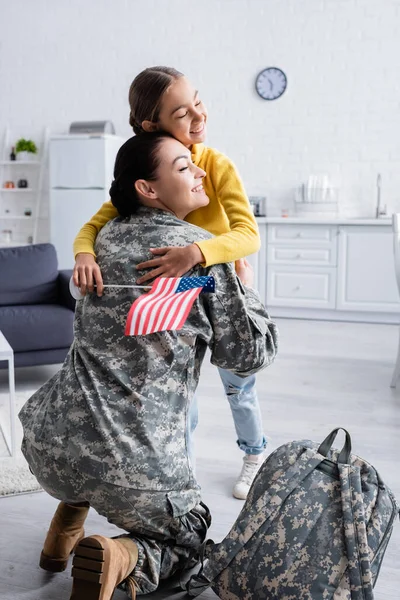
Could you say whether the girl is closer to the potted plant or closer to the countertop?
the countertop

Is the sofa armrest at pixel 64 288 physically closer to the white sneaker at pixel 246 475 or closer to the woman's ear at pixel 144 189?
the white sneaker at pixel 246 475

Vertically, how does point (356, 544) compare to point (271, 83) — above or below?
below

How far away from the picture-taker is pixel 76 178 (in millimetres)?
6344

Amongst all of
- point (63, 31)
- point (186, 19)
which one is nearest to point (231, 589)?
point (186, 19)

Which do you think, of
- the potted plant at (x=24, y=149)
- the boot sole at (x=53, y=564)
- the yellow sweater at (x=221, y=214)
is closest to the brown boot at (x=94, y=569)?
the boot sole at (x=53, y=564)

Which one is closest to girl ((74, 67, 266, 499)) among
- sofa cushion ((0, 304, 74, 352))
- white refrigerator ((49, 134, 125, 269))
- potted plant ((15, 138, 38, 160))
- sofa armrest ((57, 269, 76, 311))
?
sofa cushion ((0, 304, 74, 352))

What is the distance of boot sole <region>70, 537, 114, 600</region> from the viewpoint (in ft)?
4.40

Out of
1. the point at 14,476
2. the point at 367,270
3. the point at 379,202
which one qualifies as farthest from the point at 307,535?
the point at 379,202

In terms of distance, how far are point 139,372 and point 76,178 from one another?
5145 mm

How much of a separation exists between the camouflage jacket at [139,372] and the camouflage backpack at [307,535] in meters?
0.16

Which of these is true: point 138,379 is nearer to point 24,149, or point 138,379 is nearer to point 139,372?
point 139,372

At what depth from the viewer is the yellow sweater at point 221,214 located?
1581mm

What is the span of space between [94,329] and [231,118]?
518 cm

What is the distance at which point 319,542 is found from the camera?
1431 mm
